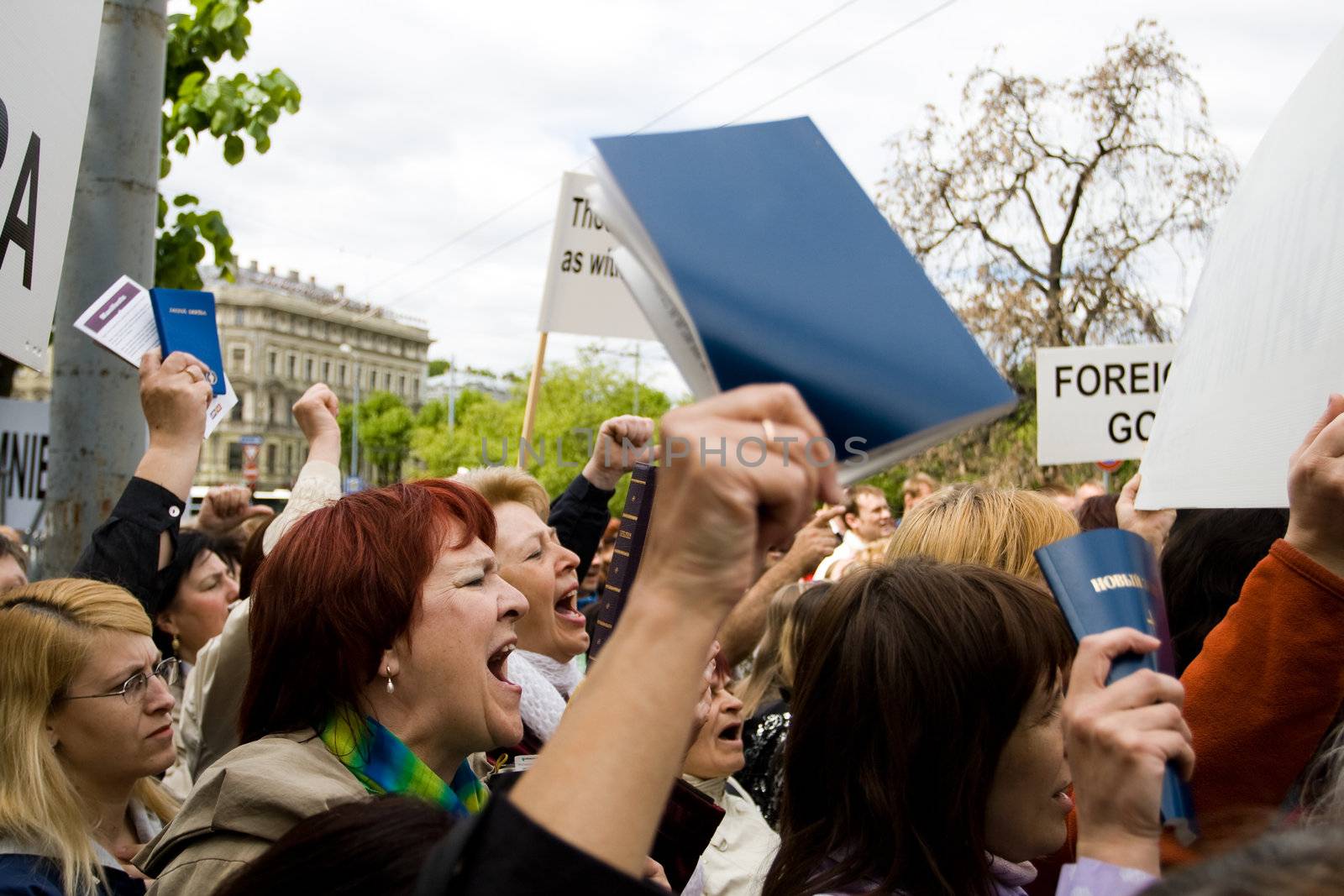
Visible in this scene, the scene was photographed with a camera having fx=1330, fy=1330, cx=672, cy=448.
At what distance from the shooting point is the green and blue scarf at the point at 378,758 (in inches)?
90.8

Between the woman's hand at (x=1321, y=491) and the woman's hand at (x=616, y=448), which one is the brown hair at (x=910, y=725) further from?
the woman's hand at (x=616, y=448)

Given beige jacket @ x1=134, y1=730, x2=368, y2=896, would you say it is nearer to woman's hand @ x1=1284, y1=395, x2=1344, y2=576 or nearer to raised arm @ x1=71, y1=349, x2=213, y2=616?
raised arm @ x1=71, y1=349, x2=213, y2=616

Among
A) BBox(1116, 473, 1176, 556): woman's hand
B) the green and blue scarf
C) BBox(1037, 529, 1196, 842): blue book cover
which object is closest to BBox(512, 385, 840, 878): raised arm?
BBox(1037, 529, 1196, 842): blue book cover

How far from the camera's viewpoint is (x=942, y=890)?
196 centimetres

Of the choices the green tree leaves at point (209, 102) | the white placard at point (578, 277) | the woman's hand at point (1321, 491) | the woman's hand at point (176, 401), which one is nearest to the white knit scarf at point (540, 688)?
the woman's hand at point (176, 401)

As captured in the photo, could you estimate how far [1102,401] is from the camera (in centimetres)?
638

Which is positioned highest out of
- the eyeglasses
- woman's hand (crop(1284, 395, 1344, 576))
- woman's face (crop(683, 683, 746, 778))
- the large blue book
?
the large blue book

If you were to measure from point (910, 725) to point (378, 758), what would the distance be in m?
0.94

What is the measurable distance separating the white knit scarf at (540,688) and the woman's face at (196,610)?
140 cm

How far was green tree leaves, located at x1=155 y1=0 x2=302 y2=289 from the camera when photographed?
595cm

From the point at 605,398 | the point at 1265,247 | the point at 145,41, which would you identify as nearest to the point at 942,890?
the point at 1265,247

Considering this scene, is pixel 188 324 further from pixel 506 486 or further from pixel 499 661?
pixel 499 661

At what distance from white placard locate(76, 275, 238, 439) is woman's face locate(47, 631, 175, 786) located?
0.58 metres

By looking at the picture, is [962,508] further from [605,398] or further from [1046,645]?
[605,398]
